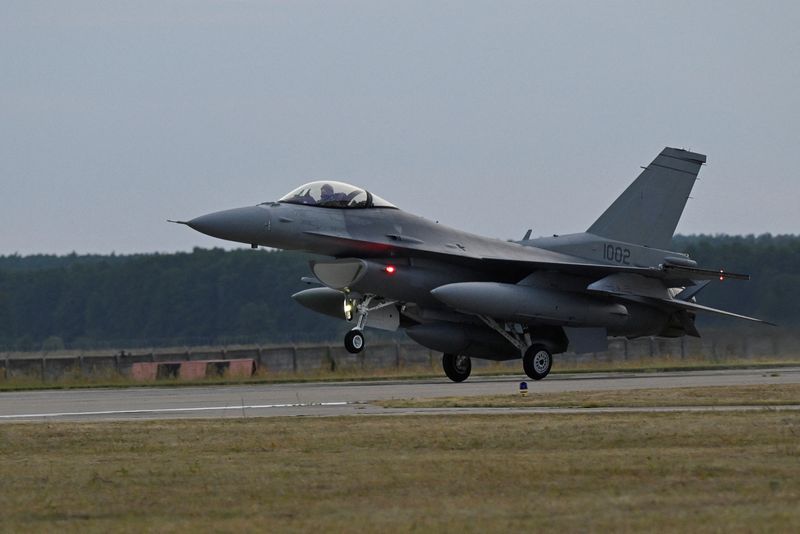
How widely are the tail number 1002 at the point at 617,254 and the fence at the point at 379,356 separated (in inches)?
246

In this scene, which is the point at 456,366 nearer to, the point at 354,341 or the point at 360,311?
the point at 360,311

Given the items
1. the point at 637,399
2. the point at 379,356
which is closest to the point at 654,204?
the point at 637,399

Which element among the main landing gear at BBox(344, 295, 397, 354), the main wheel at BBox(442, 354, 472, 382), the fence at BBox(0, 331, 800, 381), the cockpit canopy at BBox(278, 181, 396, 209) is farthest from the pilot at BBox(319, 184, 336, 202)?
the fence at BBox(0, 331, 800, 381)

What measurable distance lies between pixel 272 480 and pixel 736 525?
3870mm

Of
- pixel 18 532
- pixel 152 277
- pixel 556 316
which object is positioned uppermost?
pixel 152 277

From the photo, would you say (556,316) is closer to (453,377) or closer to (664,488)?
(453,377)

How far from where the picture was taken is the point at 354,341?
24.1m

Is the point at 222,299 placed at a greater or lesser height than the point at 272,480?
greater

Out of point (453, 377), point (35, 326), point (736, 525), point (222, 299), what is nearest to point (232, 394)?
point (453, 377)

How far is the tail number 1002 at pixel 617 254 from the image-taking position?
28.5m

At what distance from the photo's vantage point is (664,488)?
966cm

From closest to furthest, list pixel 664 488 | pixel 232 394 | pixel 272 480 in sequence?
pixel 664 488 → pixel 272 480 → pixel 232 394

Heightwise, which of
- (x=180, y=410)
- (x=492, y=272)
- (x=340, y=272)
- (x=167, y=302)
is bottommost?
(x=180, y=410)

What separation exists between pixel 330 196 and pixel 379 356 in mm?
15068
